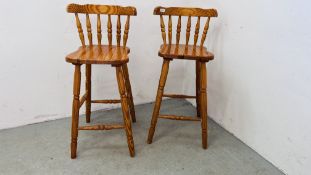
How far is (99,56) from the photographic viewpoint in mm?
1327

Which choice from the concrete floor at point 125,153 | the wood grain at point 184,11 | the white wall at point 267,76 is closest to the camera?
the white wall at point 267,76

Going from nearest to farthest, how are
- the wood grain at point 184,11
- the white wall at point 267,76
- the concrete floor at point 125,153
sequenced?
the white wall at point 267,76
the concrete floor at point 125,153
the wood grain at point 184,11

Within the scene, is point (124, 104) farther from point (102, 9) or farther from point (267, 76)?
point (267, 76)

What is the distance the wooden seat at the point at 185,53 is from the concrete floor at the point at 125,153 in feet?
1.81

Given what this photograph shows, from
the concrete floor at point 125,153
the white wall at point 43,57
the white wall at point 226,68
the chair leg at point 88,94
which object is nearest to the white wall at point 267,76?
the white wall at point 226,68

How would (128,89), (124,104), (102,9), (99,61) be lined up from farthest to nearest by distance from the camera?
(128,89) → (102,9) → (124,104) → (99,61)

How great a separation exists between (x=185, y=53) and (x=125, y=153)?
66 centimetres

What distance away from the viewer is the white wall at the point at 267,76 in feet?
4.09

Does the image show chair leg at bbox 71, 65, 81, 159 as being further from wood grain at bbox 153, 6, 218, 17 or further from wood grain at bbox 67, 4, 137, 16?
wood grain at bbox 153, 6, 218, 17

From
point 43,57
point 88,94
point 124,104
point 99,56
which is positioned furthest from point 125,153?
point 43,57

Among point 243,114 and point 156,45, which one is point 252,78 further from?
point 156,45

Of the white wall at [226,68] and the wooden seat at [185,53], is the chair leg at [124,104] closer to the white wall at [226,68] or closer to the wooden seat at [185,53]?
the wooden seat at [185,53]

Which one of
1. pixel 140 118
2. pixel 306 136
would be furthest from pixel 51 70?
pixel 306 136

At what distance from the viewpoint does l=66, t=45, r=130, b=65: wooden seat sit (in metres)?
1.26
